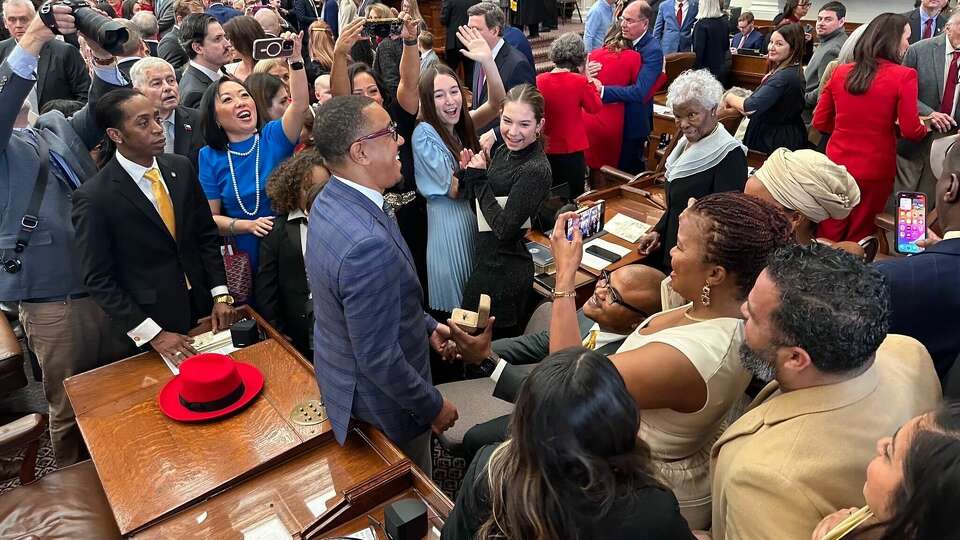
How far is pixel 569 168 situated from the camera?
14.4ft

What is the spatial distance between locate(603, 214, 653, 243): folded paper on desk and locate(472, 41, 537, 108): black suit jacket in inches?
57.6

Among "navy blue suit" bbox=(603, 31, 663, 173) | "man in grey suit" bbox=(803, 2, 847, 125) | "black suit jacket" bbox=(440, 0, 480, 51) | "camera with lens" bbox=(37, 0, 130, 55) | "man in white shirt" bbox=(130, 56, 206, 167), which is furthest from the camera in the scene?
"black suit jacket" bbox=(440, 0, 480, 51)

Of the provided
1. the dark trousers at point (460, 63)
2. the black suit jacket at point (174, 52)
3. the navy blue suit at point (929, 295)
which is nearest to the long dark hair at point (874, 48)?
the navy blue suit at point (929, 295)

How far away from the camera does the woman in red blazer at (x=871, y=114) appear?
3.60m

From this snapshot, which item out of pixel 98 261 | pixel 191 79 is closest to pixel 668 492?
pixel 98 261

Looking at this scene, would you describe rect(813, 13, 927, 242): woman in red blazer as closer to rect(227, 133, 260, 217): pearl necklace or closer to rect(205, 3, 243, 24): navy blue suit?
rect(227, 133, 260, 217): pearl necklace

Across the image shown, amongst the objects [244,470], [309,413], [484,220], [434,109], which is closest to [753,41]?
[434,109]

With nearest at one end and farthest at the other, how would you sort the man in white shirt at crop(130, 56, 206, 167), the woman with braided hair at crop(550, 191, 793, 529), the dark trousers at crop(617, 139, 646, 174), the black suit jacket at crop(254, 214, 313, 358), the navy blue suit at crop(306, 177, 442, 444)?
the woman with braided hair at crop(550, 191, 793, 529)
the navy blue suit at crop(306, 177, 442, 444)
the black suit jacket at crop(254, 214, 313, 358)
the man in white shirt at crop(130, 56, 206, 167)
the dark trousers at crop(617, 139, 646, 174)

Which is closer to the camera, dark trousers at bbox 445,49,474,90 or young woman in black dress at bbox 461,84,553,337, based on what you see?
young woman in black dress at bbox 461,84,553,337

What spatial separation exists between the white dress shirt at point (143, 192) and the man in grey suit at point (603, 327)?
1.15 meters

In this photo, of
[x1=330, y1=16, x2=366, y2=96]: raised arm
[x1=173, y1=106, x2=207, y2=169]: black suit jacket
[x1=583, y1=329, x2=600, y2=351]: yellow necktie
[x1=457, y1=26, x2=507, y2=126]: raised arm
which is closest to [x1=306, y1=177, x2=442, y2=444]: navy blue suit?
[x1=583, y1=329, x2=600, y2=351]: yellow necktie

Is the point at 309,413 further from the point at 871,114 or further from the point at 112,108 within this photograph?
the point at 871,114

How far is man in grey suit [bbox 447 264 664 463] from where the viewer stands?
80.0 inches

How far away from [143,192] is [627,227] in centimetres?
232
